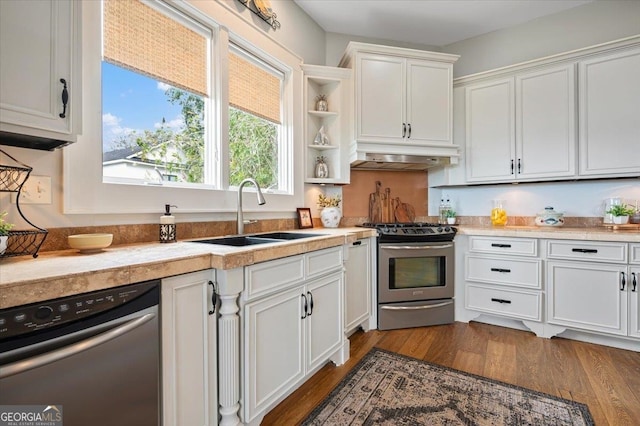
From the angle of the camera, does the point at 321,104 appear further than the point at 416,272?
Yes

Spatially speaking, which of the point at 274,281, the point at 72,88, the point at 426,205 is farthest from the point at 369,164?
the point at 72,88

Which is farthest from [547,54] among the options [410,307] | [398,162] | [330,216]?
[410,307]

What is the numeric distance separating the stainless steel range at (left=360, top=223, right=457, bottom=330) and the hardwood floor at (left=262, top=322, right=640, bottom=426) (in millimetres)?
129

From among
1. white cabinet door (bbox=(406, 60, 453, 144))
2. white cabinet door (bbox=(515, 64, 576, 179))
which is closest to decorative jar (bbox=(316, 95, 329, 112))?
white cabinet door (bbox=(406, 60, 453, 144))

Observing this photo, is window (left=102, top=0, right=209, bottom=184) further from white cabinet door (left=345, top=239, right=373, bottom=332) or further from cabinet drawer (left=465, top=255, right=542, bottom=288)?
cabinet drawer (left=465, top=255, right=542, bottom=288)

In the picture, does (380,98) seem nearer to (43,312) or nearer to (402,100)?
(402,100)

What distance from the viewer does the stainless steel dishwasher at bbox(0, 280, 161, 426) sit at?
30.6 inches

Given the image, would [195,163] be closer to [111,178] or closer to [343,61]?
[111,178]

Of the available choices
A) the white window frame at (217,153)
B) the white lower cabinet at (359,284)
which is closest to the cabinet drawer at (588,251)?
the white lower cabinet at (359,284)

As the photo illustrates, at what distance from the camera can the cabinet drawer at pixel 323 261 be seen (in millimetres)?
1853

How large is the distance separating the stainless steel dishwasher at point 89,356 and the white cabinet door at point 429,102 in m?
2.82

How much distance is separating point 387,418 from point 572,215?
2.86 meters

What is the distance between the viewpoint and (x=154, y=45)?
5.73 feet

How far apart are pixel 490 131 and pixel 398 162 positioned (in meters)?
1.01
